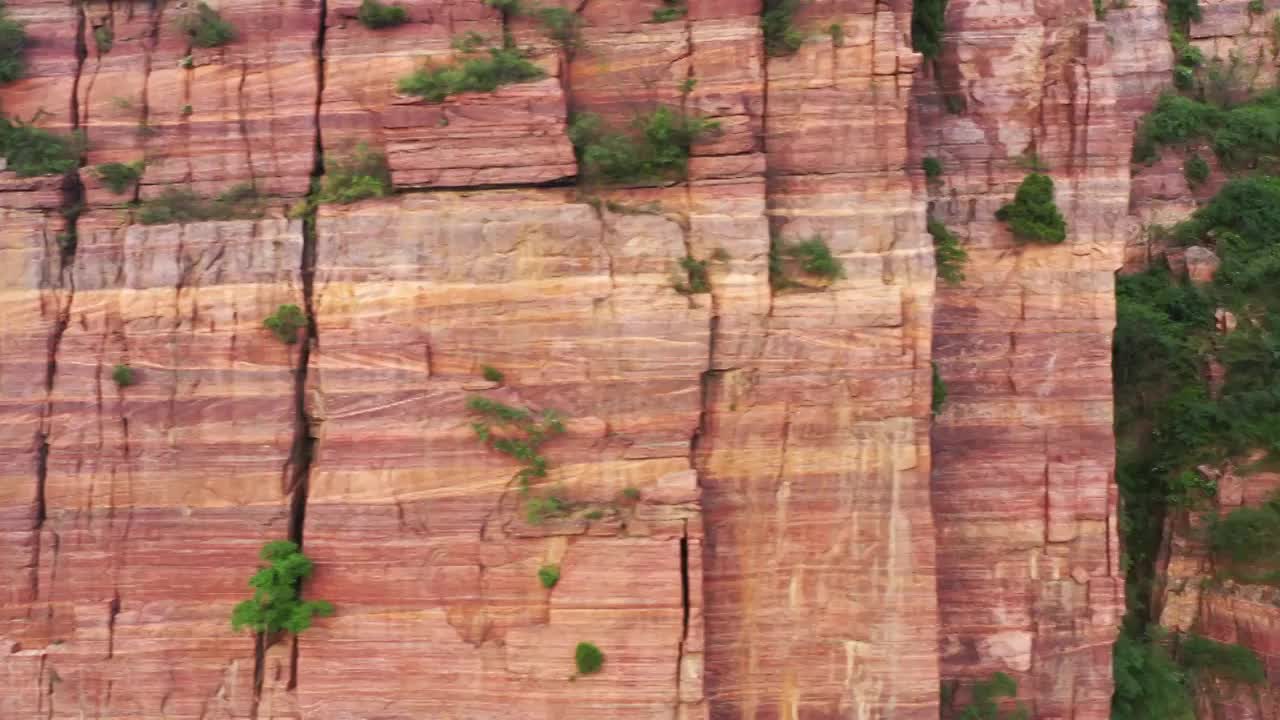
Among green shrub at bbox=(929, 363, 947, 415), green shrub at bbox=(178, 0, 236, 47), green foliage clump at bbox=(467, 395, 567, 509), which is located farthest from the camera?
green shrub at bbox=(929, 363, 947, 415)

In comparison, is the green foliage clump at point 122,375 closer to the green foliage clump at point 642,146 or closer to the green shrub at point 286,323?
the green shrub at point 286,323

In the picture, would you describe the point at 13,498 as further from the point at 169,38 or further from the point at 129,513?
the point at 169,38

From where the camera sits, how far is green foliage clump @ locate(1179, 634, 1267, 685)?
56.1ft

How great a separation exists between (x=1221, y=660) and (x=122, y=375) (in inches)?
836

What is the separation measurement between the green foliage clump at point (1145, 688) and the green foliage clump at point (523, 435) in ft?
38.1

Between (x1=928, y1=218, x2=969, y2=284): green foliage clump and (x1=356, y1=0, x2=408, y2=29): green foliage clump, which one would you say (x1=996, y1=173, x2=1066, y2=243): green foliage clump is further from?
(x1=356, y1=0, x2=408, y2=29): green foliage clump

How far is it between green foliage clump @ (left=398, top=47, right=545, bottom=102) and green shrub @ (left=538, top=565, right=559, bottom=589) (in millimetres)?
7673

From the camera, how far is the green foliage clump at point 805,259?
1352cm

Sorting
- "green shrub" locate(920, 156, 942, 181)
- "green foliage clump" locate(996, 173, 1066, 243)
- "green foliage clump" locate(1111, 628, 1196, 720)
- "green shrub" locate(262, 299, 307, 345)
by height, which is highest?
"green shrub" locate(920, 156, 942, 181)

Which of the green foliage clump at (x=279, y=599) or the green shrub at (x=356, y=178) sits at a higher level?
the green shrub at (x=356, y=178)

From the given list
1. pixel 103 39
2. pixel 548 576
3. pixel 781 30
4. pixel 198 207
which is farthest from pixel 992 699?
pixel 103 39

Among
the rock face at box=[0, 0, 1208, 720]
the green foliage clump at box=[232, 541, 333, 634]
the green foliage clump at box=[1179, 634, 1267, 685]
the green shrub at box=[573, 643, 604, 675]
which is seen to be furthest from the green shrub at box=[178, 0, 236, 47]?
the green foliage clump at box=[1179, 634, 1267, 685]

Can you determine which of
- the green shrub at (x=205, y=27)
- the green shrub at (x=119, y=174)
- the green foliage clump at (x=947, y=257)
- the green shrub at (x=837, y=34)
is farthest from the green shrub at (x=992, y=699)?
the green shrub at (x=205, y=27)

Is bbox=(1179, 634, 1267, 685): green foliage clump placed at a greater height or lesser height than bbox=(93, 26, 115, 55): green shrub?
lesser
